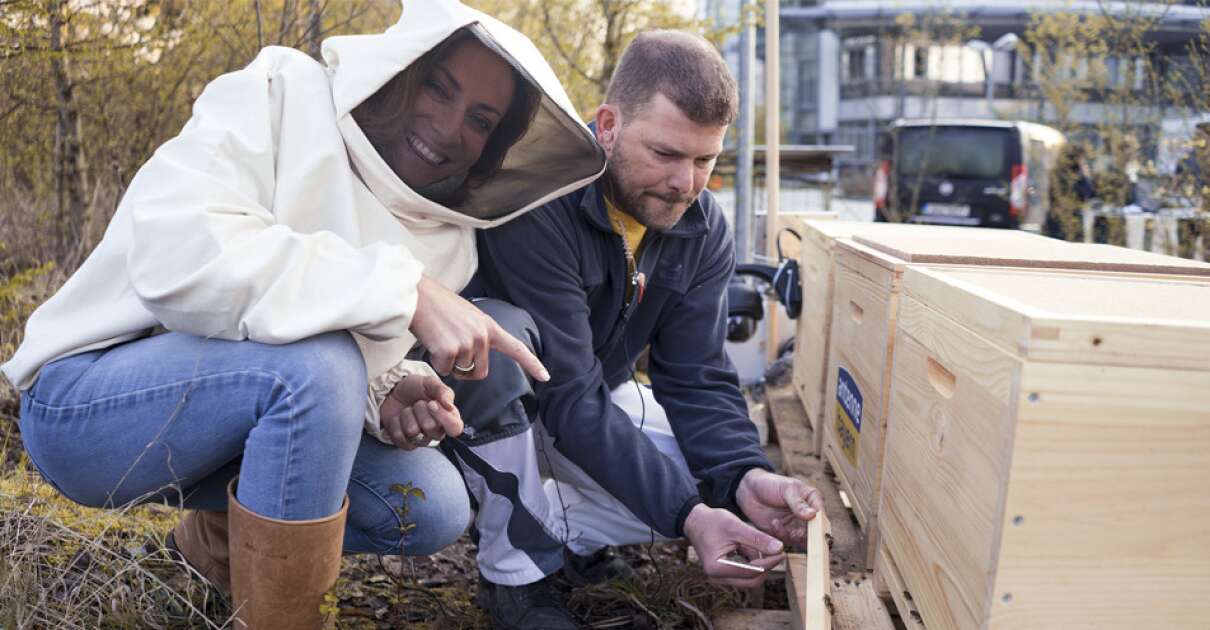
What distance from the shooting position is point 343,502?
A: 5.73 feet

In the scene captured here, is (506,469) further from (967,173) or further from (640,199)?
(967,173)

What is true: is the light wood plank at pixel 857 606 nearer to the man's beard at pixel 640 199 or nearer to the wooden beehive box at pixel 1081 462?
the wooden beehive box at pixel 1081 462

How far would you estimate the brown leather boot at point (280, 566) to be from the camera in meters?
1.62

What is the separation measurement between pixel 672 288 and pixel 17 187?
3.26 metres

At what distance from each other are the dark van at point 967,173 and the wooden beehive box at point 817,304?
7871 mm

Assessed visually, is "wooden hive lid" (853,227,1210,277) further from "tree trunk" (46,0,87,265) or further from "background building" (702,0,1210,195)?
"background building" (702,0,1210,195)

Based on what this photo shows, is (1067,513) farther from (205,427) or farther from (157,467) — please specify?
(157,467)

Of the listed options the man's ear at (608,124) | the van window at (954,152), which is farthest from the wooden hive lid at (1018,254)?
the van window at (954,152)

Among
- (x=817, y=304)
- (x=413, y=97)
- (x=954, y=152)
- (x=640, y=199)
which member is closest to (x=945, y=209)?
(x=954, y=152)

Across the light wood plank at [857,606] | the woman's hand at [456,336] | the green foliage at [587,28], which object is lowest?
the light wood plank at [857,606]

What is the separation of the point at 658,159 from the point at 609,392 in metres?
0.58

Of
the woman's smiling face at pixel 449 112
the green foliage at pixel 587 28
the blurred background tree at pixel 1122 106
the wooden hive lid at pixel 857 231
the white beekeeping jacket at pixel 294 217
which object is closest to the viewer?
the white beekeeping jacket at pixel 294 217

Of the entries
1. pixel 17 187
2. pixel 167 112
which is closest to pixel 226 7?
pixel 167 112

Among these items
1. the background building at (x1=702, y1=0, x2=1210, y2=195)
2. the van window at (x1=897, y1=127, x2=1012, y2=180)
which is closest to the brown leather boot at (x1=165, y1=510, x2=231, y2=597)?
the van window at (x1=897, y1=127, x2=1012, y2=180)
